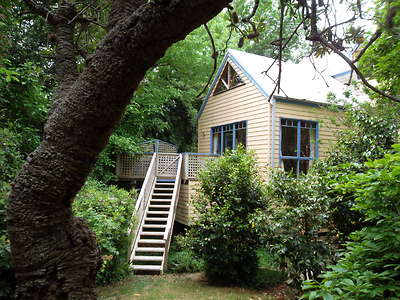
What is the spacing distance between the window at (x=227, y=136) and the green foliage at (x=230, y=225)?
399 centimetres

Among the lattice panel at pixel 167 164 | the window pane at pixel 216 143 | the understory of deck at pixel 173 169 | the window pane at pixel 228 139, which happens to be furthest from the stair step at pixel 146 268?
the window pane at pixel 216 143

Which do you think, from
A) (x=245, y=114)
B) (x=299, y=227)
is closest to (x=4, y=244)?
(x=299, y=227)

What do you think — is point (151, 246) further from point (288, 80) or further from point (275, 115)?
point (288, 80)

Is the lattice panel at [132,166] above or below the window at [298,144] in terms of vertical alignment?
below

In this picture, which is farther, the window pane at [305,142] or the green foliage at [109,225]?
the window pane at [305,142]

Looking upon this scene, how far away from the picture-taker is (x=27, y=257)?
3.82 ft

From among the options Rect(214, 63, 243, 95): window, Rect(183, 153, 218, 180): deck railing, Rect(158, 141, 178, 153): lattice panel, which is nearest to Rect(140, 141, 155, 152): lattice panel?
Rect(158, 141, 178, 153): lattice panel

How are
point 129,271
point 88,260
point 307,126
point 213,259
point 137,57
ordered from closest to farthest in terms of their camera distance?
1. point 137,57
2. point 88,260
3. point 213,259
4. point 129,271
5. point 307,126

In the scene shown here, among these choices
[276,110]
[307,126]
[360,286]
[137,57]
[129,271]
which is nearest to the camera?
[137,57]

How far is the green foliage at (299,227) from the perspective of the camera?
4984mm

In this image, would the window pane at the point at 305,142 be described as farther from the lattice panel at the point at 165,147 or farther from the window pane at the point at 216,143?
the lattice panel at the point at 165,147

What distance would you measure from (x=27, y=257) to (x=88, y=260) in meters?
0.25

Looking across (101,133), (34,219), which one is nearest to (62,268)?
(34,219)

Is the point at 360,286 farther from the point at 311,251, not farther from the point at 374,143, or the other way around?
the point at 374,143
